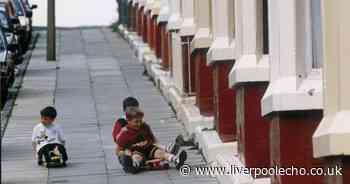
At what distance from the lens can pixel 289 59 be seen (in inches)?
448

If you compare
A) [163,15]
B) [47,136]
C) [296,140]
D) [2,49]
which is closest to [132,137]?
[47,136]

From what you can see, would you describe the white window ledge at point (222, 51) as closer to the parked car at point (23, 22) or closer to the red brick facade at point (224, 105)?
the red brick facade at point (224, 105)

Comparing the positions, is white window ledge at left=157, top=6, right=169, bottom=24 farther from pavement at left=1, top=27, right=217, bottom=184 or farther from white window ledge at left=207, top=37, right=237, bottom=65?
white window ledge at left=207, top=37, right=237, bottom=65

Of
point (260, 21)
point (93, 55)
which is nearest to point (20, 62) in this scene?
point (93, 55)

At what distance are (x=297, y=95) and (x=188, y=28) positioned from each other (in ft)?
30.0

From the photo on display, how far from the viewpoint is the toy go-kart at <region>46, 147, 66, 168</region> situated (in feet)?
54.1

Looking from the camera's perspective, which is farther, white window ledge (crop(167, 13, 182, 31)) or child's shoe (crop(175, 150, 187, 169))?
white window ledge (crop(167, 13, 182, 31))

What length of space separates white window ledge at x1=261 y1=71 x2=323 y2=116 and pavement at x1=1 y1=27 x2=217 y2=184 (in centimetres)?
388

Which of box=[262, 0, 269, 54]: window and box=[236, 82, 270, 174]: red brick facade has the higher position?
box=[262, 0, 269, 54]: window

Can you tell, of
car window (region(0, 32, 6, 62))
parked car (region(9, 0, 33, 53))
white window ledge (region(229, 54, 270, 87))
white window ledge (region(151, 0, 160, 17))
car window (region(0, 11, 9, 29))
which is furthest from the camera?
parked car (region(9, 0, 33, 53))

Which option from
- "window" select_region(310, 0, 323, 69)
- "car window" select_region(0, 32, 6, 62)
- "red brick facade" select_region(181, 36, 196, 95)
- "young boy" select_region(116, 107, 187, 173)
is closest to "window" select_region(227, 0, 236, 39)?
"young boy" select_region(116, 107, 187, 173)

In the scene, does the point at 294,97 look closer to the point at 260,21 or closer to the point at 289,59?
the point at 289,59

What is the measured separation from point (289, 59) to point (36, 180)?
17.1 feet

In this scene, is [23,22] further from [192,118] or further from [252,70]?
[252,70]
